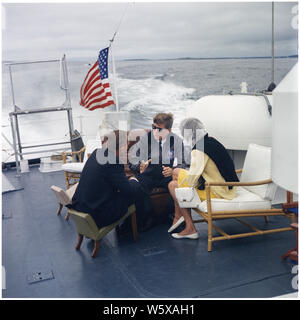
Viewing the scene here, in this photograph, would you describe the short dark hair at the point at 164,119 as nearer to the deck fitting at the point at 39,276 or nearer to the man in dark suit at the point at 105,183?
the man in dark suit at the point at 105,183

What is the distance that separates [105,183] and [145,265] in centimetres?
66

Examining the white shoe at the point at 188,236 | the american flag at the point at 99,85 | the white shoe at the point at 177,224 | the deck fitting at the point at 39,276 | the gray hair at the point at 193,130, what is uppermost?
the american flag at the point at 99,85

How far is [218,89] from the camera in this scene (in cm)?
2817

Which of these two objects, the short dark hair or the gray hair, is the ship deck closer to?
the gray hair

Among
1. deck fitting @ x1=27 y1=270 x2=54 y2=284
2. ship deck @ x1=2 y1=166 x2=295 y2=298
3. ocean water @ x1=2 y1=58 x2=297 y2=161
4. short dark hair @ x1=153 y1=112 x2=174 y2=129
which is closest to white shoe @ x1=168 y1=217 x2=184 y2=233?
ship deck @ x1=2 y1=166 x2=295 y2=298

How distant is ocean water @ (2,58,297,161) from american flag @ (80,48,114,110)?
13.9m

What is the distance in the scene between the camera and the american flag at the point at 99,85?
18.2 feet

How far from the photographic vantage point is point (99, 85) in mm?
5602

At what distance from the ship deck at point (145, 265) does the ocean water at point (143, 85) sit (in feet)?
53.4

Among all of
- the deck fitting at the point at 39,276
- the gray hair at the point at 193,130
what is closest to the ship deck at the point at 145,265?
the deck fitting at the point at 39,276

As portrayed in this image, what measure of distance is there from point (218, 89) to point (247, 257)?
26213 mm

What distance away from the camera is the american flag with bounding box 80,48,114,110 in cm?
556

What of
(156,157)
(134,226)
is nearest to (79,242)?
A: (134,226)

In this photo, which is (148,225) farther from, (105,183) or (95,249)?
(105,183)
